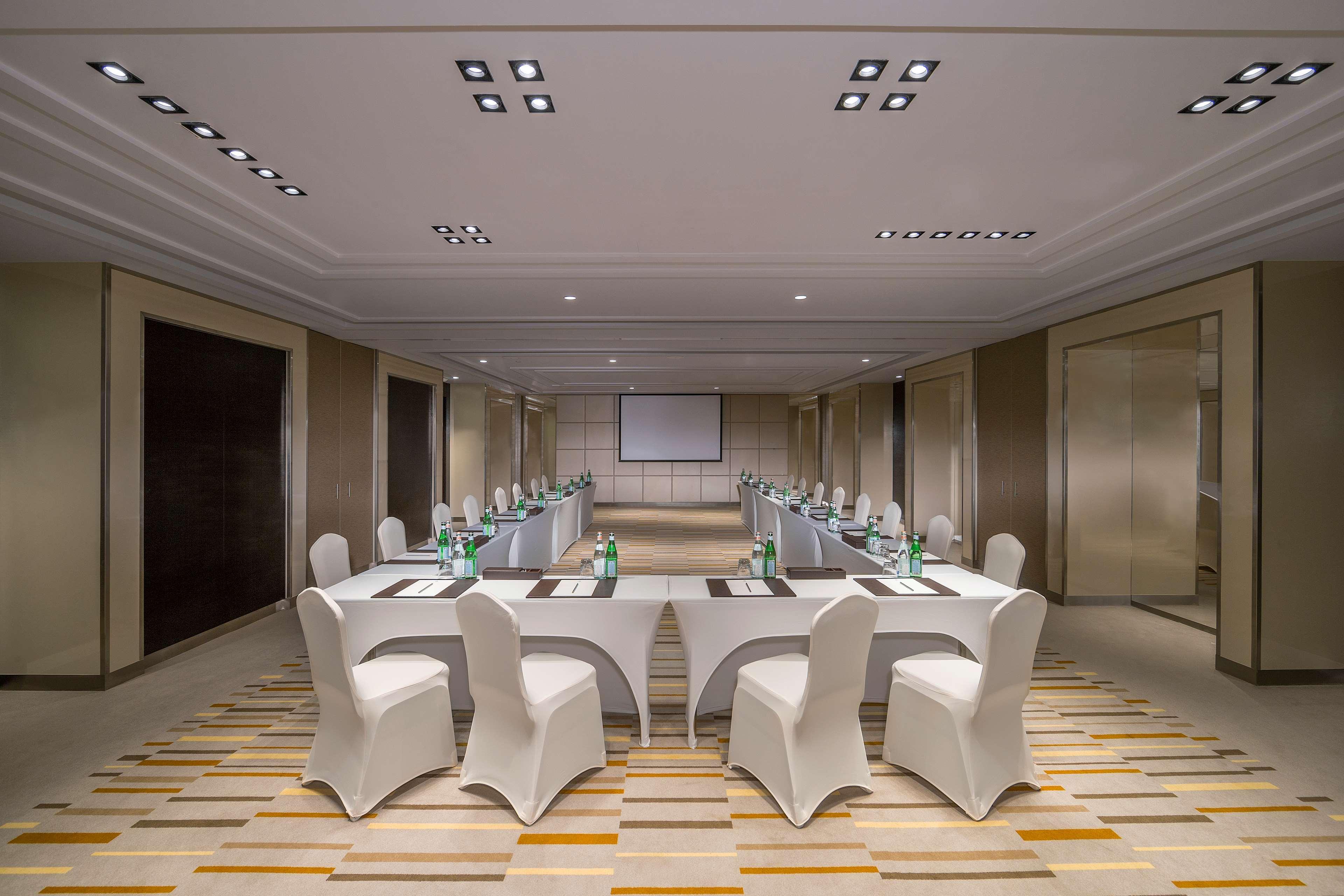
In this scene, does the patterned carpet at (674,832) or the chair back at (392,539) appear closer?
the patterned carpet at (674,832)

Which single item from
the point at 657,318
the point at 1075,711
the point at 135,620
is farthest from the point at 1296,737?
the point at 135,620

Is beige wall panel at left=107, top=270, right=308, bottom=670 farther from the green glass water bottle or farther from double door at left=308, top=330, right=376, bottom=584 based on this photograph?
the green glass water bottle

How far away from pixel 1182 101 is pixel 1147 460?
15.2 feet

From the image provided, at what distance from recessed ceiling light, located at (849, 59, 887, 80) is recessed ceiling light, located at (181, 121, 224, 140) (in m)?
2.52

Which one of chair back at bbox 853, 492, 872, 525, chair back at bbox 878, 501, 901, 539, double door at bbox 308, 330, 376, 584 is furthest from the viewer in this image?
chair back at bbox 853, 492, 872, 525

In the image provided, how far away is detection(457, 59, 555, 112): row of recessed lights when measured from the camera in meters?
2.12

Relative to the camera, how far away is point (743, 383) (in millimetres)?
12562

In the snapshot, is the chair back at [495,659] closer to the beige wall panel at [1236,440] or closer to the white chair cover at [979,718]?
the white chair cover at [979,718]

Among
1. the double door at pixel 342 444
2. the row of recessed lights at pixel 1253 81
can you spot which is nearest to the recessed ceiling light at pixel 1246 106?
the row of recessed lights at pixel 1253 81

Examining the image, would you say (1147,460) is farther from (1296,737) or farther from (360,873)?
(360,873)

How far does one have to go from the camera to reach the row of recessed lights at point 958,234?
3779mm

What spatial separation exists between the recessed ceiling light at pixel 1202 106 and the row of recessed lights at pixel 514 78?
240 centimetres

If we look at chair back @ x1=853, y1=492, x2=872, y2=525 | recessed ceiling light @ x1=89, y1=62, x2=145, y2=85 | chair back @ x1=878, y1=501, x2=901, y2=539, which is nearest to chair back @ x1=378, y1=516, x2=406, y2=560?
recessed ceiling light @ x1=89, y1=62, x2=145, y2=85

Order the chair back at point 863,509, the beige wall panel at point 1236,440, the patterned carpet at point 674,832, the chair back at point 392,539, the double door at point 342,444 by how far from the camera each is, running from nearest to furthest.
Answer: the patterned carpet at point 674,832 → the beige wall panel at point 1236,440 → the chair back at point 392,539 → the double door at point 342,444 → the chair back at point 863,509
